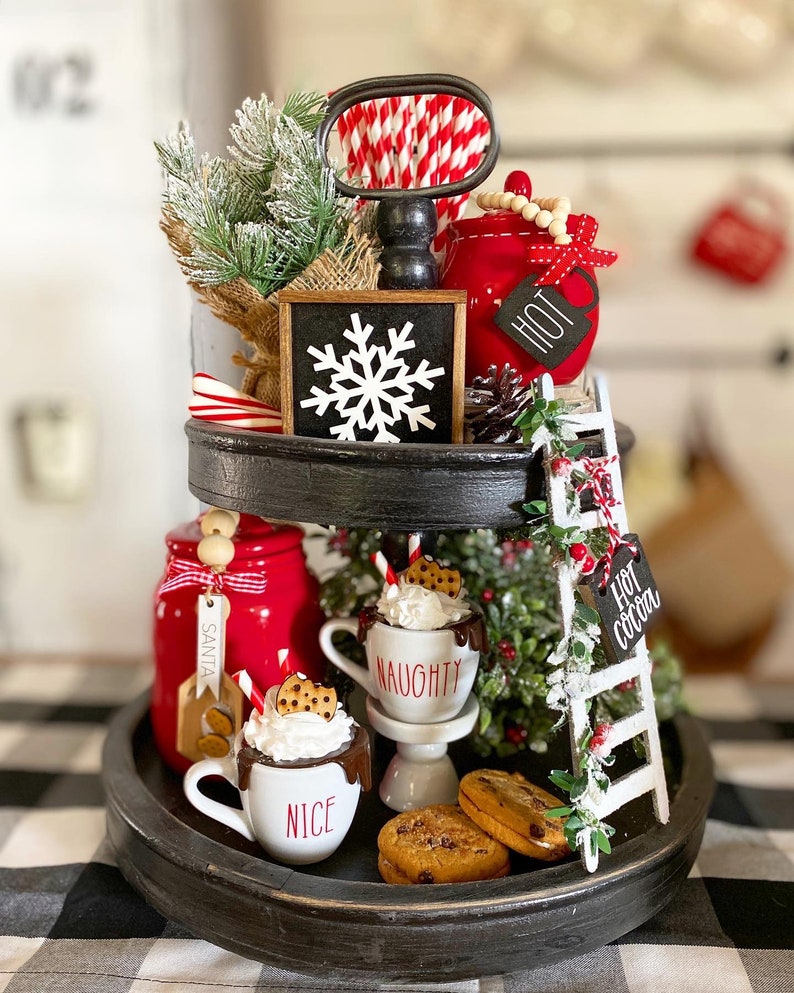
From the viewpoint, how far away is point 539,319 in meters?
0.72

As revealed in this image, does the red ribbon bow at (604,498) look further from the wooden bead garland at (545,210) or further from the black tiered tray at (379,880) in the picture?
the wooden bead garland at (545,210)

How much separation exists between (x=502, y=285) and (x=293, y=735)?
43cm

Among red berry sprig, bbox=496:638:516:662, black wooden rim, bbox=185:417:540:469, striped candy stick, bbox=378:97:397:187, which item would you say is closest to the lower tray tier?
red berry sprig, bbox=496:638:516:662

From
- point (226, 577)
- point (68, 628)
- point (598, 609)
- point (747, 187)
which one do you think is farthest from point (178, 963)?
point (747, 187)

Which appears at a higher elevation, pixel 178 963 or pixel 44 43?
pixel 44 43

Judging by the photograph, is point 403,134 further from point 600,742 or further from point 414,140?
point 600,742

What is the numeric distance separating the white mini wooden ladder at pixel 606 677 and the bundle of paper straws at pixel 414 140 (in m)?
0.25

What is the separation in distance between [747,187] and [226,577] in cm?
122

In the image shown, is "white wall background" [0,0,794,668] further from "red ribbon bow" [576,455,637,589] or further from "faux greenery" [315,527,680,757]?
"red ribbon bow" [576,455,637,589]

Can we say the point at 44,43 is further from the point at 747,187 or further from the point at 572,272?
the point at 747,187

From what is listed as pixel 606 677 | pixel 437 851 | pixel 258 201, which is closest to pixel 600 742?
pixel 606 677

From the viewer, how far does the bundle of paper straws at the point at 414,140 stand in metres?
0.84

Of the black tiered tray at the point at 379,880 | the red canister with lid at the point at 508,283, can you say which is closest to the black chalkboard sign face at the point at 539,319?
the red canister with lid at the point at 508,283

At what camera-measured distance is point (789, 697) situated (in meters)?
1.36
